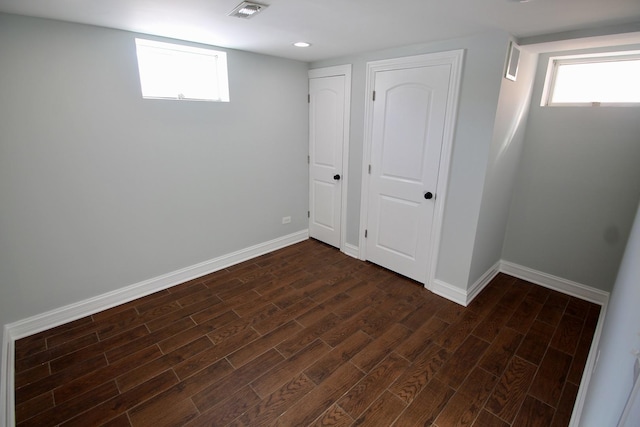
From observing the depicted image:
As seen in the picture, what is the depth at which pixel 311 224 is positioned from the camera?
13.7 feet

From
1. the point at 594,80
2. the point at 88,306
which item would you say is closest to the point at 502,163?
the point at 594,80

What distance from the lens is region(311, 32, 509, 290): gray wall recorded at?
2.28 m

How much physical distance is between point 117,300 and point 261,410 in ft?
5.89

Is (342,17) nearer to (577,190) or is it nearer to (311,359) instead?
(311,359)

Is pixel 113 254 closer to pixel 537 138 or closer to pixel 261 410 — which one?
pixel 261 410

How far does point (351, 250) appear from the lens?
369 cm

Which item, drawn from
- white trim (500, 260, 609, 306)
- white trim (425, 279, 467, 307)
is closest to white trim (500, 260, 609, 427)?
white trim (500, 260, 609, 306)

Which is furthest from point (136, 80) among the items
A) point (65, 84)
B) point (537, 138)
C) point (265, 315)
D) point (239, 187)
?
point (537, 138)

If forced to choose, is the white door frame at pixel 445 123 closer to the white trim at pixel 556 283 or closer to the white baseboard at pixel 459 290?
the white baseboard at pixel 459 290

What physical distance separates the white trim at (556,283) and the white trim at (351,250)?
1.63 metres

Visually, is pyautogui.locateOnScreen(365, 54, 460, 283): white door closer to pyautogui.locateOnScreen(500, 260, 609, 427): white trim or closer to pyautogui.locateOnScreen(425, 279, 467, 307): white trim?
pyautogui.locateOnScreen(425, 279, 467, 307): white trim

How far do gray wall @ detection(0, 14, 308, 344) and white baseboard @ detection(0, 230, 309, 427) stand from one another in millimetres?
61

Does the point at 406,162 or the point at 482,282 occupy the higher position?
the point at 406,162

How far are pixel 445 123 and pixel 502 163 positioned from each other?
65 cm
